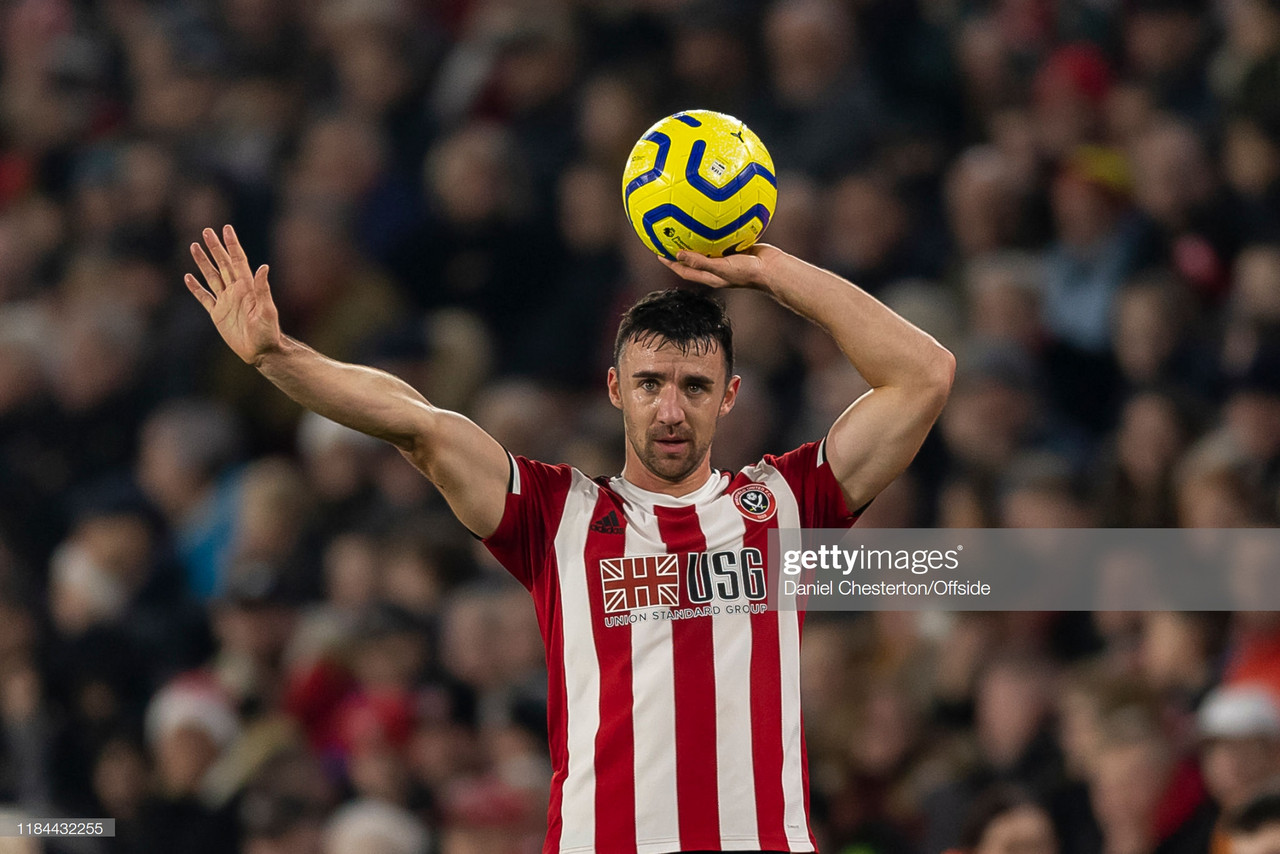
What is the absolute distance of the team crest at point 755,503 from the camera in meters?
4.19

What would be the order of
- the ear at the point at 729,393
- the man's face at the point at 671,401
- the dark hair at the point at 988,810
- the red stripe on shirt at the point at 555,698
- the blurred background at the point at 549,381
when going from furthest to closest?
the blurred background at the point at 549,381 → the dark hair at the point at 988,810 → the ear at the point at 729,393 → the man's face at the point at 671,401 → the red stripe on shirt at the point at 555,698

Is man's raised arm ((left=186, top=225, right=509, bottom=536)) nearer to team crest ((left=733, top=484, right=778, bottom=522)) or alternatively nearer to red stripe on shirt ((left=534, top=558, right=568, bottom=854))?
red stripe on shirt ((left=534, top=558, right=568, bottom=854))

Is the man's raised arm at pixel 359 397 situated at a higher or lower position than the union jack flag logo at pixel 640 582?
higher

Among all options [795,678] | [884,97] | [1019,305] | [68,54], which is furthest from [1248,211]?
[68,54]

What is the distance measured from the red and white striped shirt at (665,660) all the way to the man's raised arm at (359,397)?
10cm

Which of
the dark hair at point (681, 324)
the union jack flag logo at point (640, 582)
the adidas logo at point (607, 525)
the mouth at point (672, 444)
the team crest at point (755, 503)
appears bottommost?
the union jack flag logo at point (640, 582)

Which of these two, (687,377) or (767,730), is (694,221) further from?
(767,730)

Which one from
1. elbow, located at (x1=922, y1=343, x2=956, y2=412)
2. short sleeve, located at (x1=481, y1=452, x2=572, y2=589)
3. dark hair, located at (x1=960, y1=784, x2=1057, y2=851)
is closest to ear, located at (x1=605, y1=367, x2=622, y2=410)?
short sleeve, located at (x1=481, y1=452, x2=572, y2=589)

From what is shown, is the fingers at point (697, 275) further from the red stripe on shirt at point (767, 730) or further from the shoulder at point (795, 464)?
the red stripe on shirt at point (767, 730)

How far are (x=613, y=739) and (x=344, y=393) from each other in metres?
0.97

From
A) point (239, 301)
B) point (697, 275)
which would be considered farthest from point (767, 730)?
→ point (239, 301)

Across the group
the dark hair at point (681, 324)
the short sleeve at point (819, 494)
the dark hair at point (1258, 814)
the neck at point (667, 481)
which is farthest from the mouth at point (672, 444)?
the dark hair at point (1258, 814)

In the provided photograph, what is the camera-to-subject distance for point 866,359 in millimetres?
4137

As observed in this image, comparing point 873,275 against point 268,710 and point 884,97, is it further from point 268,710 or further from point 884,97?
point 268,710
